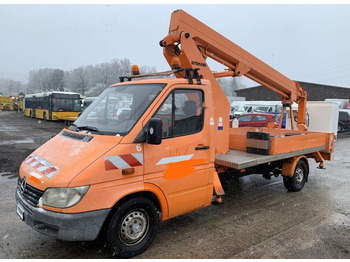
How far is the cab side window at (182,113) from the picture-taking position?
396 centimetres

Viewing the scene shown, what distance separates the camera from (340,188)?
23.2ft

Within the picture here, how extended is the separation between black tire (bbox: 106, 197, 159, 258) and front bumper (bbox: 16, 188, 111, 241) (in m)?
0.19

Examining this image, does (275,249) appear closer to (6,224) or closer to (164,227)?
(164,227)

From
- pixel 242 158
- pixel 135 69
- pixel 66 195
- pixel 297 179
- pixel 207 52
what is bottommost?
pixel 297 179

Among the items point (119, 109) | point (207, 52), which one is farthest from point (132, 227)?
point (207, 52)

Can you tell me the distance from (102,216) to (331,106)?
1289 centimetres

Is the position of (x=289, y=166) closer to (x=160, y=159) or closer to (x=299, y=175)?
(x=299, y=175)

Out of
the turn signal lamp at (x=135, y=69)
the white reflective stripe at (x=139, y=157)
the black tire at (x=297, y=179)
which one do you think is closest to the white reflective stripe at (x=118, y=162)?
the white reflective stripe at (x=139, y=157)

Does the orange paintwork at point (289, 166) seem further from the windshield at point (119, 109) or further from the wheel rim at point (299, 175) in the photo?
the windshield at point (119, 109)

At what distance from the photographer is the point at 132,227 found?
12.2 feet

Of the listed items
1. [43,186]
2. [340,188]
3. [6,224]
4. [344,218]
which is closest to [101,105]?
[43,186]

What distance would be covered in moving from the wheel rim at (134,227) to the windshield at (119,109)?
108 centimetres

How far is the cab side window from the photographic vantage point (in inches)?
156

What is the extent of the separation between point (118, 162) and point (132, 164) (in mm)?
192
